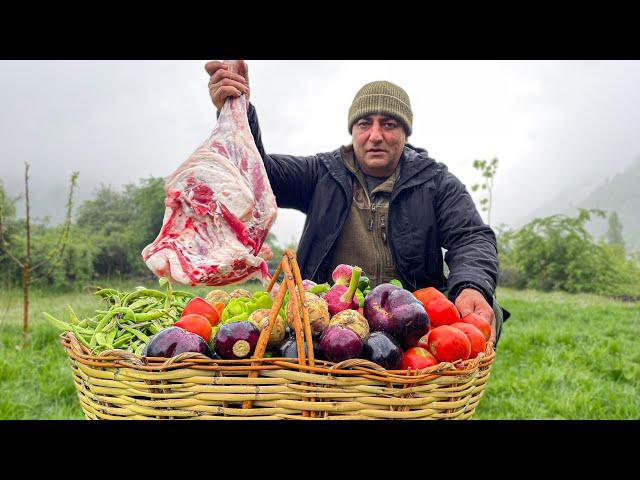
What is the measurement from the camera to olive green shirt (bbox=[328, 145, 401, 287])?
4.14 meters

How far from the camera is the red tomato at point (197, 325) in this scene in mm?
2105

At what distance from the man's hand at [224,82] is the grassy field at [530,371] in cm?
370


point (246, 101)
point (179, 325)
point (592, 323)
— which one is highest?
point (246, 101)

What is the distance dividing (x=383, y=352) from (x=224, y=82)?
6.40 feet

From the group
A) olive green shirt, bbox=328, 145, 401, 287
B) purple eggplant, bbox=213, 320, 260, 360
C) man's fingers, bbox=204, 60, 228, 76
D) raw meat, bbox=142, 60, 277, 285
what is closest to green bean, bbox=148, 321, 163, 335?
raw meat, bbox=142, 60, 277, 285

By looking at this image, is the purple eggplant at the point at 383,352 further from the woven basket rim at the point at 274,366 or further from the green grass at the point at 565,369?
the green grass at the point at 565,369

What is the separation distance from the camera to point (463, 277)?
3.03 m

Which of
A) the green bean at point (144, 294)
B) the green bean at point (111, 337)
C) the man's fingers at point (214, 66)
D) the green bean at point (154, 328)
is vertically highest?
the man's fingers at point (214, 66)

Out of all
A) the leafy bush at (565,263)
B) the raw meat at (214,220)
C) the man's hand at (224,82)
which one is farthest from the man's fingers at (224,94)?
the leafy bush at (565,263)

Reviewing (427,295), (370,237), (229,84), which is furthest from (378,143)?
(427,295)

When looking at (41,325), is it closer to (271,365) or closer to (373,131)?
(373,131)

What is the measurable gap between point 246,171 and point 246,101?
50cm

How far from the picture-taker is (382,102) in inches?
163

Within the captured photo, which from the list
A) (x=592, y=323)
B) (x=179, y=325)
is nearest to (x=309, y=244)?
(x=179, y=325)
